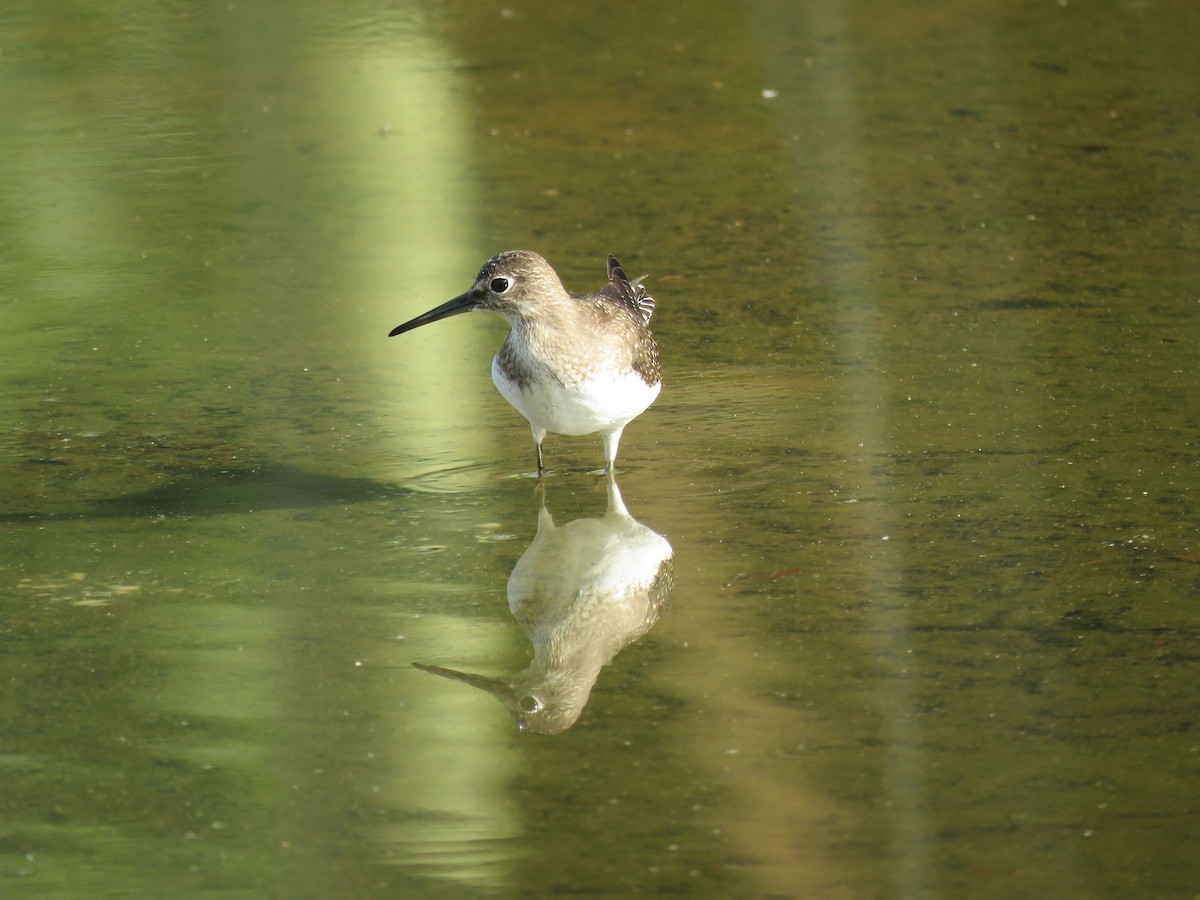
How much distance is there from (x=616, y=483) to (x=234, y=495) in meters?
1.39

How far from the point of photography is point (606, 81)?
12.1 m

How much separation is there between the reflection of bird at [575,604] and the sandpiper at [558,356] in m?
0.33

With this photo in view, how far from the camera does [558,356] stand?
6465 millimetres

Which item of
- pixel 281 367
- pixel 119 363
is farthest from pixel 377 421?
pixel 119 363

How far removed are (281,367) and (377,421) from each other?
81 cm

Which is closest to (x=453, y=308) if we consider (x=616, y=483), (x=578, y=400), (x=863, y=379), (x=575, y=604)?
(x=578, y=400)


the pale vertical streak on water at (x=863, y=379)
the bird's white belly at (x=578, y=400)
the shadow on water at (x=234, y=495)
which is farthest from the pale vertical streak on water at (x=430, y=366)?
the pale vertical streak on water at (x=863, y=379)

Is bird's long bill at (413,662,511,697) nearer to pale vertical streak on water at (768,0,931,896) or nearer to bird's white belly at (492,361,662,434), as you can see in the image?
pale vertical streak on water at (768,0,931,896)

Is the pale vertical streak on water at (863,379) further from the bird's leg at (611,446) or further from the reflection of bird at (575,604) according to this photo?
the bird's leg at (611,446)

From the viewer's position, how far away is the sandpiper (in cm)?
647

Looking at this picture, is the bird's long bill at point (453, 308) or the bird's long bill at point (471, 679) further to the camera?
the bird's long bill at point (453, 308)

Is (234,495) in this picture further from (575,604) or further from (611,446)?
(575,604)

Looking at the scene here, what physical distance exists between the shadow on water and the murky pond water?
2cm

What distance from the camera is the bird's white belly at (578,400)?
6.46 metres
